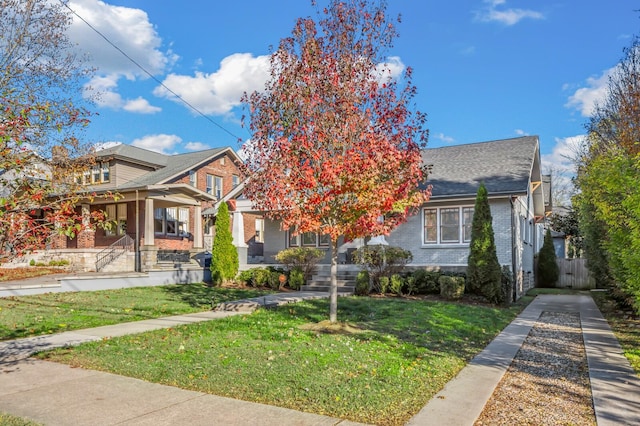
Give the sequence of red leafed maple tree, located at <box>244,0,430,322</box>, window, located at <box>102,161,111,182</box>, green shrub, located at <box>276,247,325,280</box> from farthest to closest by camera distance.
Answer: window, located at <box>102,161,111,182</box>, green shrub, located at <box>276,247,325,280</box>, red leafed maple tree, located at <box>244,0,430,322</box>

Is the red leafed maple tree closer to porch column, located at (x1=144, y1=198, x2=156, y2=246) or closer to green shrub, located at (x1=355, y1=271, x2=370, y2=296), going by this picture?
green shrub, located at (x1=355, y1=271, x2=370, y2=296)

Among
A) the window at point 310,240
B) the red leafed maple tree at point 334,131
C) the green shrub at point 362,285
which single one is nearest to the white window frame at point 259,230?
the window at point 310,240

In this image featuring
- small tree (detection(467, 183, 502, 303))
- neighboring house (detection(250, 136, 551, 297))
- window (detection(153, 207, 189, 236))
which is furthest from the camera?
window (detection(153, 207, 189, 236))

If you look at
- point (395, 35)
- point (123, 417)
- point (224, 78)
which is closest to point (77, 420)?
point (123, 417)

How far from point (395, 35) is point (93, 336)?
26.2ft

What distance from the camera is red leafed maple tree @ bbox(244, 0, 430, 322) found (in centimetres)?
823

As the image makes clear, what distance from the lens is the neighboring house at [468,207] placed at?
1591 cm

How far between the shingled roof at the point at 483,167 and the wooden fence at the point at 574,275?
9442 mm

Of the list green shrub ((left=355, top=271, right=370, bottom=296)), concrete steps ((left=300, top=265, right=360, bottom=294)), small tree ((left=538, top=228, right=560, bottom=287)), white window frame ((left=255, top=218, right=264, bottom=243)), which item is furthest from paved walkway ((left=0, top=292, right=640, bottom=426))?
white window frame ((left=255, top=218, right=264, bottom=243))

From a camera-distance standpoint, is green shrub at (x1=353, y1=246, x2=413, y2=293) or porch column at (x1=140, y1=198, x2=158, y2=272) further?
porch column at (x1=140, y1=198, x2=158, y2=272)

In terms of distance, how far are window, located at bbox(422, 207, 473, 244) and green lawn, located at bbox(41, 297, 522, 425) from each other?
690cm

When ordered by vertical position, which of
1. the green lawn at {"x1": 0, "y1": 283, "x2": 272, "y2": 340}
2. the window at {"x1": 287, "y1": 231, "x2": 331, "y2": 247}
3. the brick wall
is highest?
the brick wall

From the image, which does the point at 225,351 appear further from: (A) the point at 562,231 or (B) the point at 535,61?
(A) the point at 562,231

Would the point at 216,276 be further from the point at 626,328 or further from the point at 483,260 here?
the point at 626,328
